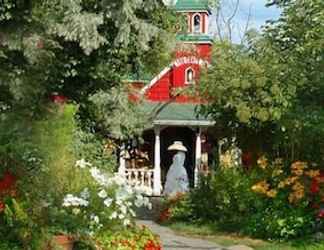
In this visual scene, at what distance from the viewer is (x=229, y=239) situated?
14469mm

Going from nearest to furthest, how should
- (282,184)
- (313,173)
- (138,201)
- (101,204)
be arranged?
(101,204), (138,201), (313,173), (282,184)

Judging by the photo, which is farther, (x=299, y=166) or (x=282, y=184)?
(x=282, y=184)

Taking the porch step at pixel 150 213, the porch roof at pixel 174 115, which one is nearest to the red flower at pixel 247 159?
the porch step at pixel 150 213

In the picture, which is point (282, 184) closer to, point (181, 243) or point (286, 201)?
point (286, 201)

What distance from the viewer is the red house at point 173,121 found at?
2842 centimetres

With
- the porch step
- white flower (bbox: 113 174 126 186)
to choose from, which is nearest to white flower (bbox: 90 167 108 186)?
white flower (bbox: 113 174 126 186)

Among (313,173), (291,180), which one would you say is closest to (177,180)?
(291,180)

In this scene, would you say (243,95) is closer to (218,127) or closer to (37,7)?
(218,127)

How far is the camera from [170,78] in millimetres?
31516

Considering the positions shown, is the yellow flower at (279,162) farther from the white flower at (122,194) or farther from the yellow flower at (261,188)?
the white flower at (122,194)

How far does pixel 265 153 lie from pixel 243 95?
1304 mm

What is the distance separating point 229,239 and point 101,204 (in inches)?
196

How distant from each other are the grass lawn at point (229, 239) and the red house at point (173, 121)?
36.0 ft

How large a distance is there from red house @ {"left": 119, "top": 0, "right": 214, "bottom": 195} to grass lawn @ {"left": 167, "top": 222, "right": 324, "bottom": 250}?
1097cm
